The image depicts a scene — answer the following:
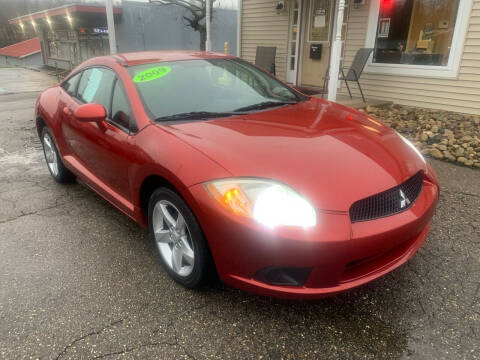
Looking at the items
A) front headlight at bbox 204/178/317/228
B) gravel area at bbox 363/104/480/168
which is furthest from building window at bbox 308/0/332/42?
front headlight at bbox 204/178/317/228

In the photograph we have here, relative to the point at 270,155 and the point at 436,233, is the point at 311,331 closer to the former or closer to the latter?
the point at 270,155

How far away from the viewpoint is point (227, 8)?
2483 cm

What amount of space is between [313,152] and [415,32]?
6926 millimetres

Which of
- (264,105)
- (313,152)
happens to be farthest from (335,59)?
(313,152)

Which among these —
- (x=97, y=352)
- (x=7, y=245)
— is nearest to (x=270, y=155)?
(x=97, y=352)

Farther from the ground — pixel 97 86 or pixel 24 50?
pixel 97 86

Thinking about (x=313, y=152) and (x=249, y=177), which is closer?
(x=249, y=177)

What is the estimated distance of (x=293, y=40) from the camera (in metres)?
9.74

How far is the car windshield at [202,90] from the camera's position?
2.80 meters

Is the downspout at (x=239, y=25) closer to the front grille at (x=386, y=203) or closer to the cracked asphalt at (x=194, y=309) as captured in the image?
the cracked asphalt at (x=194, y=309)

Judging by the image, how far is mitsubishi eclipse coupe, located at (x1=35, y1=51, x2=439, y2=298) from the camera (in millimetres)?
1902

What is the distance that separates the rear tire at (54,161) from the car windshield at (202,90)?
166 centimetres

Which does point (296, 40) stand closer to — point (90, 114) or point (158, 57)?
point (158, 57)

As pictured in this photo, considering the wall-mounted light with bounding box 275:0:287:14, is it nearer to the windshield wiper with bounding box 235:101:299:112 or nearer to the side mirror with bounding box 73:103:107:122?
the windshield wiper with bounding box 235:101:299:112
